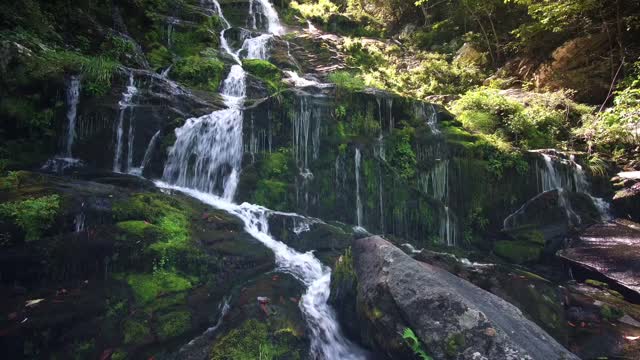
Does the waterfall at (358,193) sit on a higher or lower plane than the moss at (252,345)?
higher

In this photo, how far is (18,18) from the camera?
30.5 feet

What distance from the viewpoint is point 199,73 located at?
12906 millimetres

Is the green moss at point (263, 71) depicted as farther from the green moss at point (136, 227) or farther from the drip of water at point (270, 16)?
the green moss at point (136, 227)

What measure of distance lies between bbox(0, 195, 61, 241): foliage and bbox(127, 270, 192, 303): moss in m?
1.39

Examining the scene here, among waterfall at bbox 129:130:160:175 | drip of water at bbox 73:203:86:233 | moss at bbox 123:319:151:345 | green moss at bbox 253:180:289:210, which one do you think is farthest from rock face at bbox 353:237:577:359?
waterfall at bbox 129:130:160:175

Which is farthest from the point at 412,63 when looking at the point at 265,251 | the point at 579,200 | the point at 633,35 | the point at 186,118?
the point at 265,251

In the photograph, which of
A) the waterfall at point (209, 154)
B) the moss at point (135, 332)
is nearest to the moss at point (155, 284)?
the moss at point (135, 332)

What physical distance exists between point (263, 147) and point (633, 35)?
14.5m

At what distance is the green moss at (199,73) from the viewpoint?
12648 mm

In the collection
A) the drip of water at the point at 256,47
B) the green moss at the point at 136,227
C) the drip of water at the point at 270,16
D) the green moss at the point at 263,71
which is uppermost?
the drip of water at the point at 270,16

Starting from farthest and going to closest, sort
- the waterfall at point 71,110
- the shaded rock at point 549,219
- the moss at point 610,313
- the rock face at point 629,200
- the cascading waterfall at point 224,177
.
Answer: the rock face at point 629,200 → the shaded rock at point 549,219 → the waterfall at point 71,110 → the cascading waterfall at point 224,177 → the moss at point 610,313

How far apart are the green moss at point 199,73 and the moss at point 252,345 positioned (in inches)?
384

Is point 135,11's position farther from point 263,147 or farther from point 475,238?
point 475,238

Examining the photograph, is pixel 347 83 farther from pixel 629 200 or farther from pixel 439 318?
pixel 629 200
